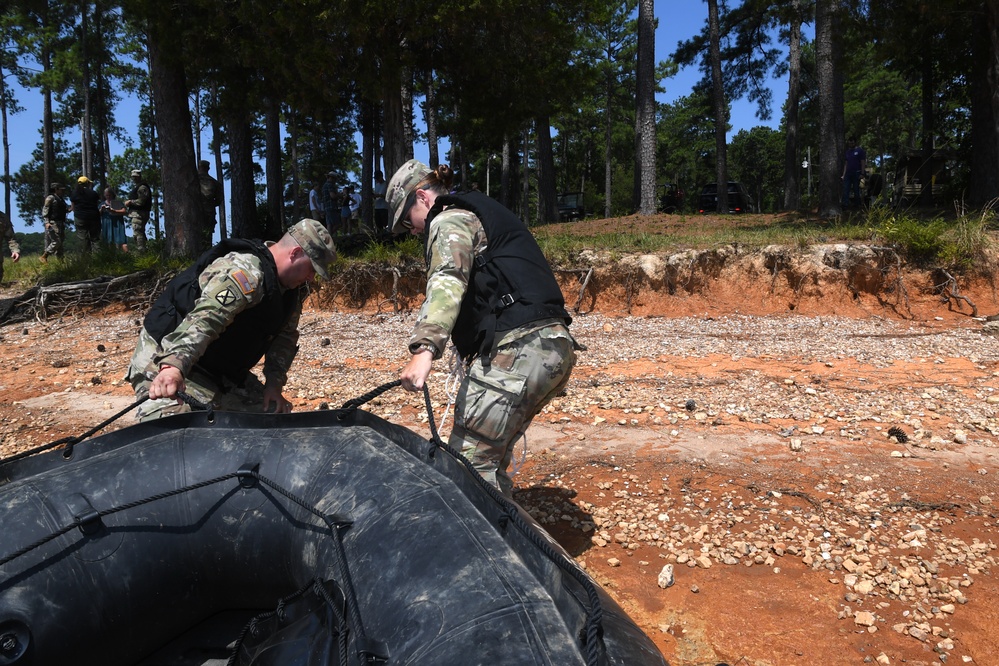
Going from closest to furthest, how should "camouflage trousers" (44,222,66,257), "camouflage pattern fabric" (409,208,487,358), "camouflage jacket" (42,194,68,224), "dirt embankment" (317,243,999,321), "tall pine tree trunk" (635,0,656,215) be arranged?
"camouflage pattern fabric" (409,208,487,358) → "dirt embankment" (317,243,999,321) → "camouflage jacket" (42,194,68,224) → "camouflage trousers" (44,222,66,257) → "tall pine tree trunk" (635,0,656,215)

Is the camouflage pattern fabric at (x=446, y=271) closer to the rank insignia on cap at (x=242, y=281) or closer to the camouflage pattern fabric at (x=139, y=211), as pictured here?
the rank insignia on cap at (x=242, y=281)

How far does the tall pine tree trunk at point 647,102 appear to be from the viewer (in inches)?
583

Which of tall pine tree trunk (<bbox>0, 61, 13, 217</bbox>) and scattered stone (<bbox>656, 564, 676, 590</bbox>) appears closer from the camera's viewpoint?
scattered stone (<bbox>656, 564, 676, 590</bbox>)

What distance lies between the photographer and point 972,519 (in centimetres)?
331

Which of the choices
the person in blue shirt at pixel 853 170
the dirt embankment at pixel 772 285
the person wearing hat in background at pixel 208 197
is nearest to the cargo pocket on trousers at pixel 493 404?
the dirt embankment at pixel 772 285

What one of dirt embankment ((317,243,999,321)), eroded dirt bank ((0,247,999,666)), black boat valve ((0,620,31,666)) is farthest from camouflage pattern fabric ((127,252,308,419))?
dirt embankment ((317,243,999,321))

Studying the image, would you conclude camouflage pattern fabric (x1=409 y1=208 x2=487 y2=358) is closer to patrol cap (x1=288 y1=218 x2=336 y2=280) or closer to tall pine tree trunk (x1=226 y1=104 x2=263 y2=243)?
patrol cap (x1=288 y1=218 x2=336 y2=280)

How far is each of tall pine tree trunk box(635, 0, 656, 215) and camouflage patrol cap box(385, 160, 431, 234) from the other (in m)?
12.6

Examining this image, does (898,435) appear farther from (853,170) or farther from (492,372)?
(853,170)

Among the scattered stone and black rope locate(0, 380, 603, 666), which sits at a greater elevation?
black rope locate(0, 380, 603, 666)

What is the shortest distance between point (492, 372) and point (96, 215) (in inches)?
524

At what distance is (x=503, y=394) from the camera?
2.63 meters

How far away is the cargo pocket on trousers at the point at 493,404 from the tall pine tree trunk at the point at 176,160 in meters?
10.8

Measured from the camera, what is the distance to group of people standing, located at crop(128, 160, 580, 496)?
261 cm
